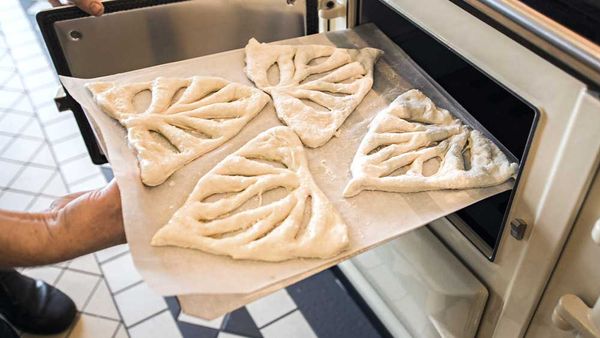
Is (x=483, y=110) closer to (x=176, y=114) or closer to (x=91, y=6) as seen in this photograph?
(x=176, y=114)

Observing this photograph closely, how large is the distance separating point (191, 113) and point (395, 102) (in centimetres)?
32

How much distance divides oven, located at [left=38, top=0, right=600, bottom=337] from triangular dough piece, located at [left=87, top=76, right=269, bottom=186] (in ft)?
0.37

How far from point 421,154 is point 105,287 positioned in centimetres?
101

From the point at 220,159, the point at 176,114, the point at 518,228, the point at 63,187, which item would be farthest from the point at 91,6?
the point at 63,187

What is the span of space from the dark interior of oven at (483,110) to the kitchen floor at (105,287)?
595mm

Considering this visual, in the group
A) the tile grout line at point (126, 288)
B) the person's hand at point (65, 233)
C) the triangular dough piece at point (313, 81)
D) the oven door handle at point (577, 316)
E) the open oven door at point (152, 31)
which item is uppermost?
the open oven door at point (152, 31)

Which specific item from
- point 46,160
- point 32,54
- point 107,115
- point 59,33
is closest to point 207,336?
point 107,115

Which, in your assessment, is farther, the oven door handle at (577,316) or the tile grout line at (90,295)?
the tile grout line at (90,295)

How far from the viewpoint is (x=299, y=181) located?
2.37 feet

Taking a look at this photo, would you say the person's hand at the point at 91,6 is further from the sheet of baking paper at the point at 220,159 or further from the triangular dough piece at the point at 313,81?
the triangular dough piece at the point at 313,81

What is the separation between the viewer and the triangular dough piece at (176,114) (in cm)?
76

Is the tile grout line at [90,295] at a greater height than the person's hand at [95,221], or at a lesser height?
lesser

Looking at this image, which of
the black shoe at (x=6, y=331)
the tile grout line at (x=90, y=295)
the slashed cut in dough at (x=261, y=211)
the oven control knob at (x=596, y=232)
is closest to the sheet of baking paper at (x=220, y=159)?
the slashed cut in dough at (x=261, y=211)

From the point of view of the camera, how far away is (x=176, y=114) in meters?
0.83
